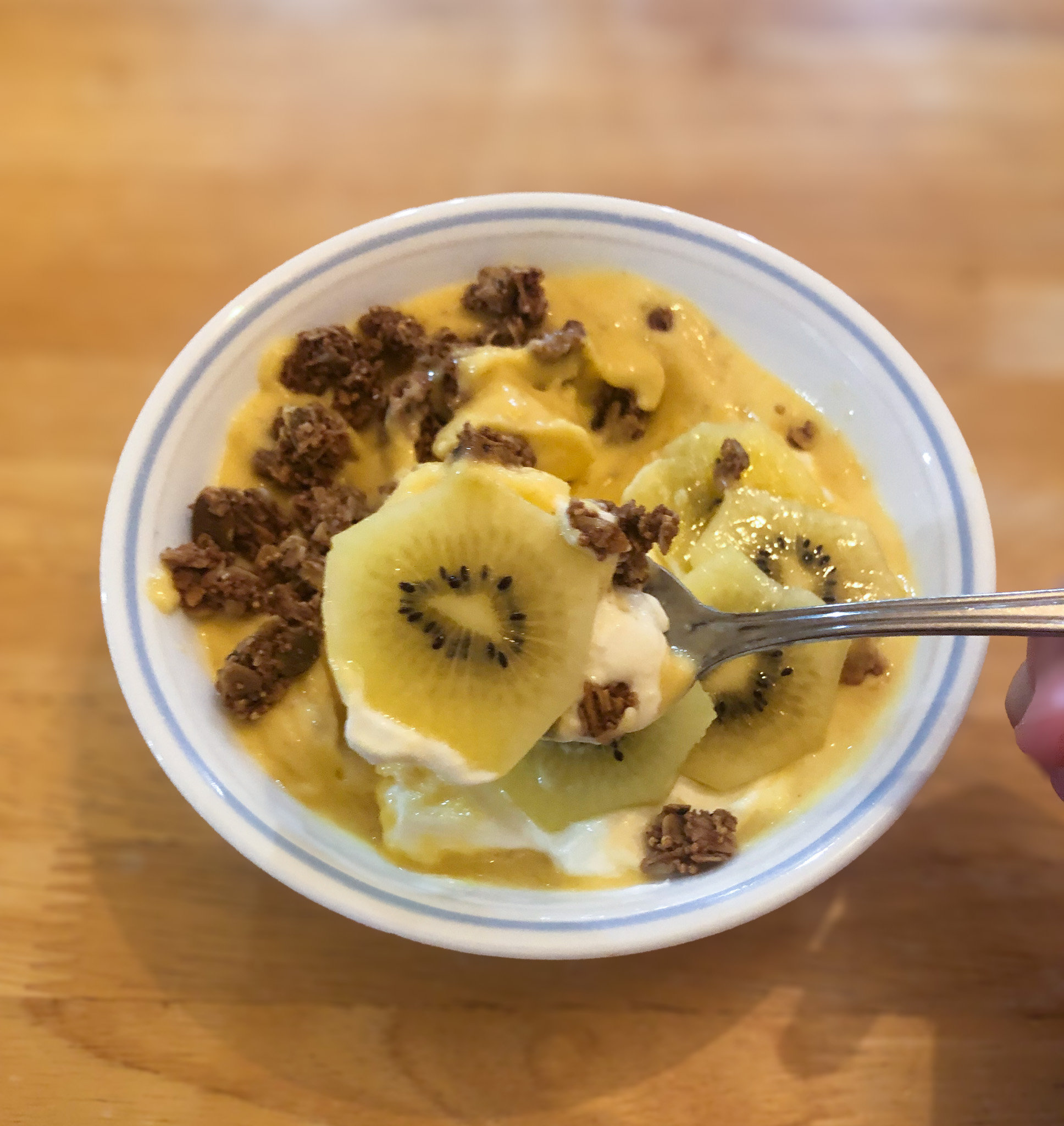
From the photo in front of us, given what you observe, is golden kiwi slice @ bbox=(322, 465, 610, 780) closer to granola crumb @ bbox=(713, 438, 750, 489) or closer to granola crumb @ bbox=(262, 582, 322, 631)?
granola crumb @ bbox=(262, 582, 322, 631)

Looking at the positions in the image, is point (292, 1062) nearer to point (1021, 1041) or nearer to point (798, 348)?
point (1021, 1041)

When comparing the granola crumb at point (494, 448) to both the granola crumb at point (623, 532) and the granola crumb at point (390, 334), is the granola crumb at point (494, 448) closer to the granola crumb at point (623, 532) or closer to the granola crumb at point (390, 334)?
the granola crumb at point (623, 532)

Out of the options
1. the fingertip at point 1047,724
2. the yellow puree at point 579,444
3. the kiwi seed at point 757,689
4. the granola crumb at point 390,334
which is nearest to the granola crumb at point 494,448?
the yellow puree at point 579,444

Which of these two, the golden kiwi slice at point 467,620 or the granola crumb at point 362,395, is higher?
the granola crumb at point 362,395

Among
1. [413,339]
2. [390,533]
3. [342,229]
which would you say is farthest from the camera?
[342,229]

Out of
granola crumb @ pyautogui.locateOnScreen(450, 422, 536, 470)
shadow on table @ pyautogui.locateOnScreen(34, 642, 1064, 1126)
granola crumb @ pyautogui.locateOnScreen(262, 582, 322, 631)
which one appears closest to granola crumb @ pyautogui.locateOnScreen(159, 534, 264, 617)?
granola crumb @ pyautogui.locateOnScreen(262, 582, 322, 631)

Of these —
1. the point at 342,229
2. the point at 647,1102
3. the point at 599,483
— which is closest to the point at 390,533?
the point at 599,483
